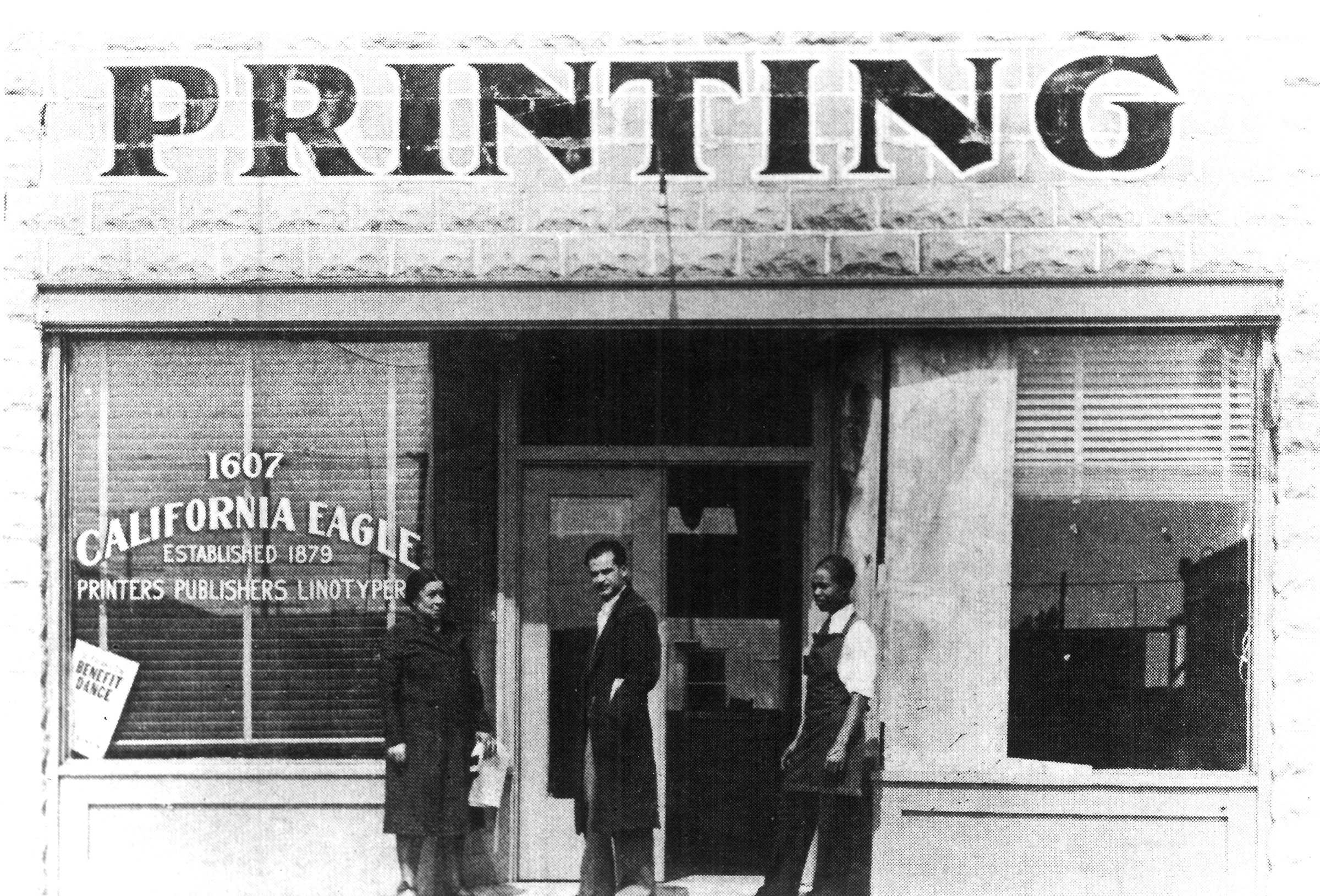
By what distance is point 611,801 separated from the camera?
7695 mm

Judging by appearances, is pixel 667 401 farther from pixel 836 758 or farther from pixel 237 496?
pixel 237 496

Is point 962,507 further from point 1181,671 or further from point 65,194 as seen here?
point 65,194

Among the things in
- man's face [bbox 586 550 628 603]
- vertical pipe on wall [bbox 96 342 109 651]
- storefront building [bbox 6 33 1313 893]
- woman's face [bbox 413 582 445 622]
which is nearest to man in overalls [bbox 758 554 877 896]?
storefront building [bbox 6 33 1313 893]

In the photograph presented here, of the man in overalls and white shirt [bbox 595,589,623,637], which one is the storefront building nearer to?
the man in overalls

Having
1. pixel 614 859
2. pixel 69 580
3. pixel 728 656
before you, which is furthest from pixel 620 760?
pixel 69 580

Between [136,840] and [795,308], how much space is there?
13.1ft

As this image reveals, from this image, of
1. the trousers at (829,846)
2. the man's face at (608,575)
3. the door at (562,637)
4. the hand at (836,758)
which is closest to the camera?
the hand at (836,758)

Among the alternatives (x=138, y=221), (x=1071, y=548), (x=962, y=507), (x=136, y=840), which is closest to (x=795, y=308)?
(x=962, y=507)

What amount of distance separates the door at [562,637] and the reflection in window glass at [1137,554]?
71.5 inches

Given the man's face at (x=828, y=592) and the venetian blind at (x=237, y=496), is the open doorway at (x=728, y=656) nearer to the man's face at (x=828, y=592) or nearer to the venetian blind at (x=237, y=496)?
the man's face at (x=828, y=592)

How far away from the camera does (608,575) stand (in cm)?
789

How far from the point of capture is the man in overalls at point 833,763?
7.56 m

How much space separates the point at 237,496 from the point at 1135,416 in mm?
4279

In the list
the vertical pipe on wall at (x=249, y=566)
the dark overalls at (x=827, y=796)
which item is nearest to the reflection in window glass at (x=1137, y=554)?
the dark overalls at (x=827, y=796)
